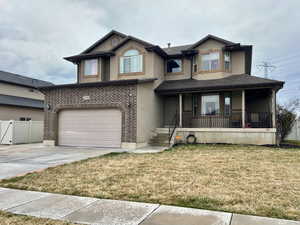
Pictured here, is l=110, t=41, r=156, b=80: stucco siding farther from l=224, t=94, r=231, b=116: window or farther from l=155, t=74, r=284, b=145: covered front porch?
l=224, t=94, r=231, b=116: window

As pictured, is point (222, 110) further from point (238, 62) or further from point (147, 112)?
→ point (147, 112)

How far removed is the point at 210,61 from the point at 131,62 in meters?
5.72

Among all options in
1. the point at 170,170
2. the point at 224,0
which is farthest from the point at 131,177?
the point at 224,0

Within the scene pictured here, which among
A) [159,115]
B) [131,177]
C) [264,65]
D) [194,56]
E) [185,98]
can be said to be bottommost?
[131,177]

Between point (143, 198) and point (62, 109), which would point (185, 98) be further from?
point (143, 198)

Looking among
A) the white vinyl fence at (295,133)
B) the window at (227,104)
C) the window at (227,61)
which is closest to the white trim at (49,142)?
the window at (227,104)

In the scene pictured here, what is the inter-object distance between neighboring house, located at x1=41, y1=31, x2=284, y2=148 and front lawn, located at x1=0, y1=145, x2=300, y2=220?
210 inches

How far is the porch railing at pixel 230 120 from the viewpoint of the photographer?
45.8ft

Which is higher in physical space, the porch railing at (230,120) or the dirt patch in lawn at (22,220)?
the porch railing at (230,120)

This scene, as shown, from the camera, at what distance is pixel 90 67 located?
1684 centimetres

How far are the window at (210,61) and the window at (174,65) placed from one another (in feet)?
6.06

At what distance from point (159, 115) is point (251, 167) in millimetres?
9089

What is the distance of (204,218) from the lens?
3307 mm

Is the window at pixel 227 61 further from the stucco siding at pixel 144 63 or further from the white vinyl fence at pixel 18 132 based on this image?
the white vinyl fence at pixel 18 132
